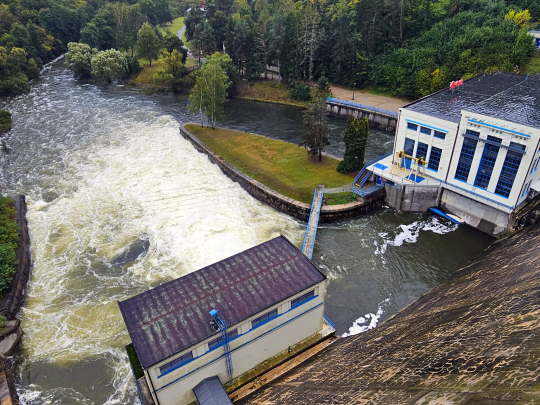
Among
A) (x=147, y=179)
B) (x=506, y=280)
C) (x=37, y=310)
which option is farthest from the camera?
(x=147, y=179)

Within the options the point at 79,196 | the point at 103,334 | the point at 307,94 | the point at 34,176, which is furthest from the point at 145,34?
the point at 103,334

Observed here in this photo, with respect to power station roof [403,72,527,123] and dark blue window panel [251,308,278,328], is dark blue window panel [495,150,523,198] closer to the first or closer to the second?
power station roof [403,72,527,123]

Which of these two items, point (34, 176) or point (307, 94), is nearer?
point (34, 176)

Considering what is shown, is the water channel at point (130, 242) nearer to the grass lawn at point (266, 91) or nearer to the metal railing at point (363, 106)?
the metal railing at point (363, 106)

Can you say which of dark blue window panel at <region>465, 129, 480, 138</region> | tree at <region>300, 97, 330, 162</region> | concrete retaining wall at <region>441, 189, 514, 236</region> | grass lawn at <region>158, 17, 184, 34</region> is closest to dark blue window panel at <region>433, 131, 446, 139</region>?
dark blue window panel at <region>465, 129, 480, 138</region>

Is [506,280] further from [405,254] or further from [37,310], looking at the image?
[37,310]

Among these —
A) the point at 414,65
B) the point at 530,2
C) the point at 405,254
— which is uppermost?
the point at 530,2

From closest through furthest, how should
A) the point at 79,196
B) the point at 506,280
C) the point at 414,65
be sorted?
the point at 506,280, the point at 79,196, the point at 414,65

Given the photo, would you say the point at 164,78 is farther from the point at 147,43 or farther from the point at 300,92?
the point at 300,92
